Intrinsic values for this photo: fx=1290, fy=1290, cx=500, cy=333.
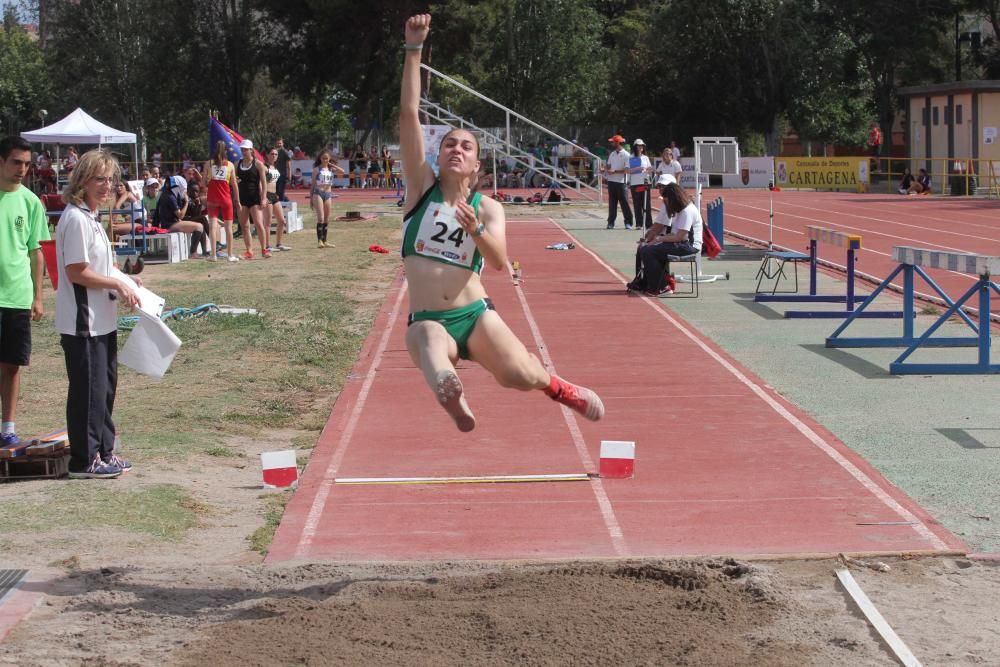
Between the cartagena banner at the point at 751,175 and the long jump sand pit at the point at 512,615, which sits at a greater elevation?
the cartagena banner at the point at 751,175

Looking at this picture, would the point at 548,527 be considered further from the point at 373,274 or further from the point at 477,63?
the point at 477,63

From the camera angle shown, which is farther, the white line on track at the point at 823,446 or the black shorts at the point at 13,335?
the black shorts at the point at 13,335

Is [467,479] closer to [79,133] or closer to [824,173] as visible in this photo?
[79,133]

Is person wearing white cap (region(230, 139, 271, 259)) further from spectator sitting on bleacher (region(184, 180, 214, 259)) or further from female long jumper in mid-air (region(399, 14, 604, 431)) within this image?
female long jumper in mid-air (region(399, 14, 604, 431))

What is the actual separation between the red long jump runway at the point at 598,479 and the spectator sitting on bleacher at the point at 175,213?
1004cm

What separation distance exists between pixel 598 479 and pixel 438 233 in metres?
2.27

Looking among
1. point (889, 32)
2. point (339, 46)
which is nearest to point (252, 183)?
point (339, 46)

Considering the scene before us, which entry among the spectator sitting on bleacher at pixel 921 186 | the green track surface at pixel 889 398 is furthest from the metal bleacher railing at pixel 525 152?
the green track surface at pixel 889 398

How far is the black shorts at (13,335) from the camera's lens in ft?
25.6

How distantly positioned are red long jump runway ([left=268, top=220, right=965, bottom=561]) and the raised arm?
1.81 metres

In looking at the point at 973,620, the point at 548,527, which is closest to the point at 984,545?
the point at 973,620

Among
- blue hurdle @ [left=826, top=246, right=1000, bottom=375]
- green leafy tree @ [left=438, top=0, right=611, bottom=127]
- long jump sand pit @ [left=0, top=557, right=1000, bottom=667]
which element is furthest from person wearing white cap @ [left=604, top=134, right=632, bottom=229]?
green leafy tree @ [left=438, top=0, right=611, bottom=127]

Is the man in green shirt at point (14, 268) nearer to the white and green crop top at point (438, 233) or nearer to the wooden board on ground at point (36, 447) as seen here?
the wooden board on ground at point (36, 447)

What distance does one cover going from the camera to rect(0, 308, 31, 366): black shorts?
7797 millimetres
